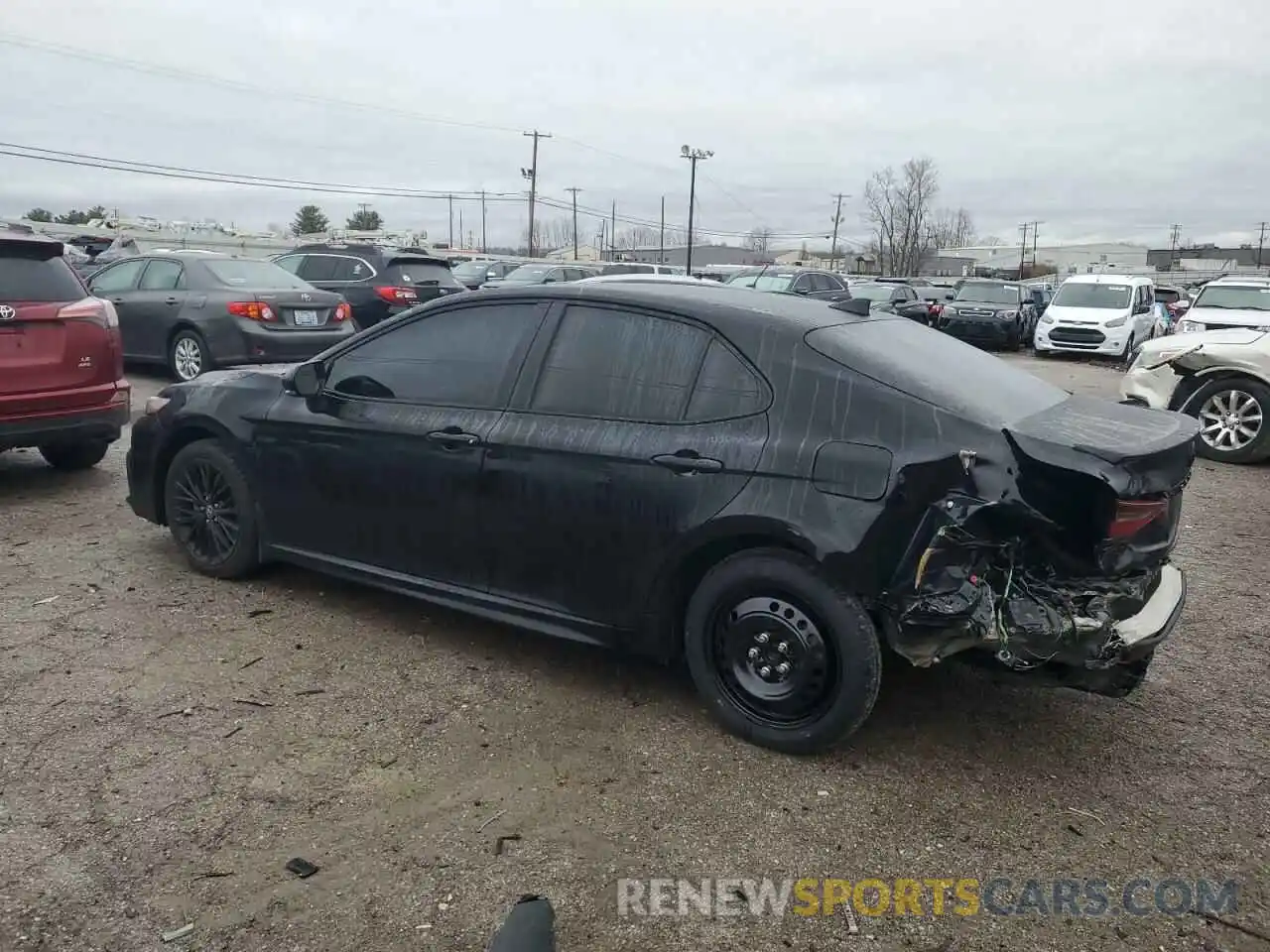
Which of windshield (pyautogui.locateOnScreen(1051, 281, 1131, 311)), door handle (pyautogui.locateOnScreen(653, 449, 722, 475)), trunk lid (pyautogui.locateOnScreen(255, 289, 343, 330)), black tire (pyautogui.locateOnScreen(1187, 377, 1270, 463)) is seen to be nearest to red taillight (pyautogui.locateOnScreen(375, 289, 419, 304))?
trunk lid (pyautogui.locateOnScreen(255, 289, 343, 330))

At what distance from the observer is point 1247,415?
883 cm

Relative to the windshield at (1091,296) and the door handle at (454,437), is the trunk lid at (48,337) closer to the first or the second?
the door handle at (454,437)

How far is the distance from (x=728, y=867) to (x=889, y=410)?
1546 millimetres

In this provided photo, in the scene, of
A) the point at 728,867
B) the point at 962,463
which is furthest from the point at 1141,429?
the point at 728,867

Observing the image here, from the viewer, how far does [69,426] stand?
20.8ft

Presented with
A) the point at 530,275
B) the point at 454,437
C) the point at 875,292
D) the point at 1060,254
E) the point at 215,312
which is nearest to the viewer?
the point at 454,437

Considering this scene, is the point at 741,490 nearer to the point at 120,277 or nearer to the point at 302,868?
the point at 302,868

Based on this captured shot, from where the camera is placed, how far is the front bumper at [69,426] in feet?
20.0

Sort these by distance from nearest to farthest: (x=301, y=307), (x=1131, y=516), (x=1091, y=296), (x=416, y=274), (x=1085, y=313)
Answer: (x=1131, y=516) → (x=301, y=307) → (x=416, y=274) → (x=1085, y=313) → (x=1091, y=296)

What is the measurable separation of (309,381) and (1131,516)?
11.4 feet

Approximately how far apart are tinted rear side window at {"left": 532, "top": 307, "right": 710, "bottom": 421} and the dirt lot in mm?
1148

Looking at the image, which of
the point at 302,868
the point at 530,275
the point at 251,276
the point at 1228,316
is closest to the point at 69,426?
the point at 302,868

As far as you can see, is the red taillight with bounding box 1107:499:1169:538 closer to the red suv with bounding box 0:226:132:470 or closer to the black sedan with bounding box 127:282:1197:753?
the black sedan with bounding box 127:282:1197:753

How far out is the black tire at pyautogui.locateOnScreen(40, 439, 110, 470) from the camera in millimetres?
7160
